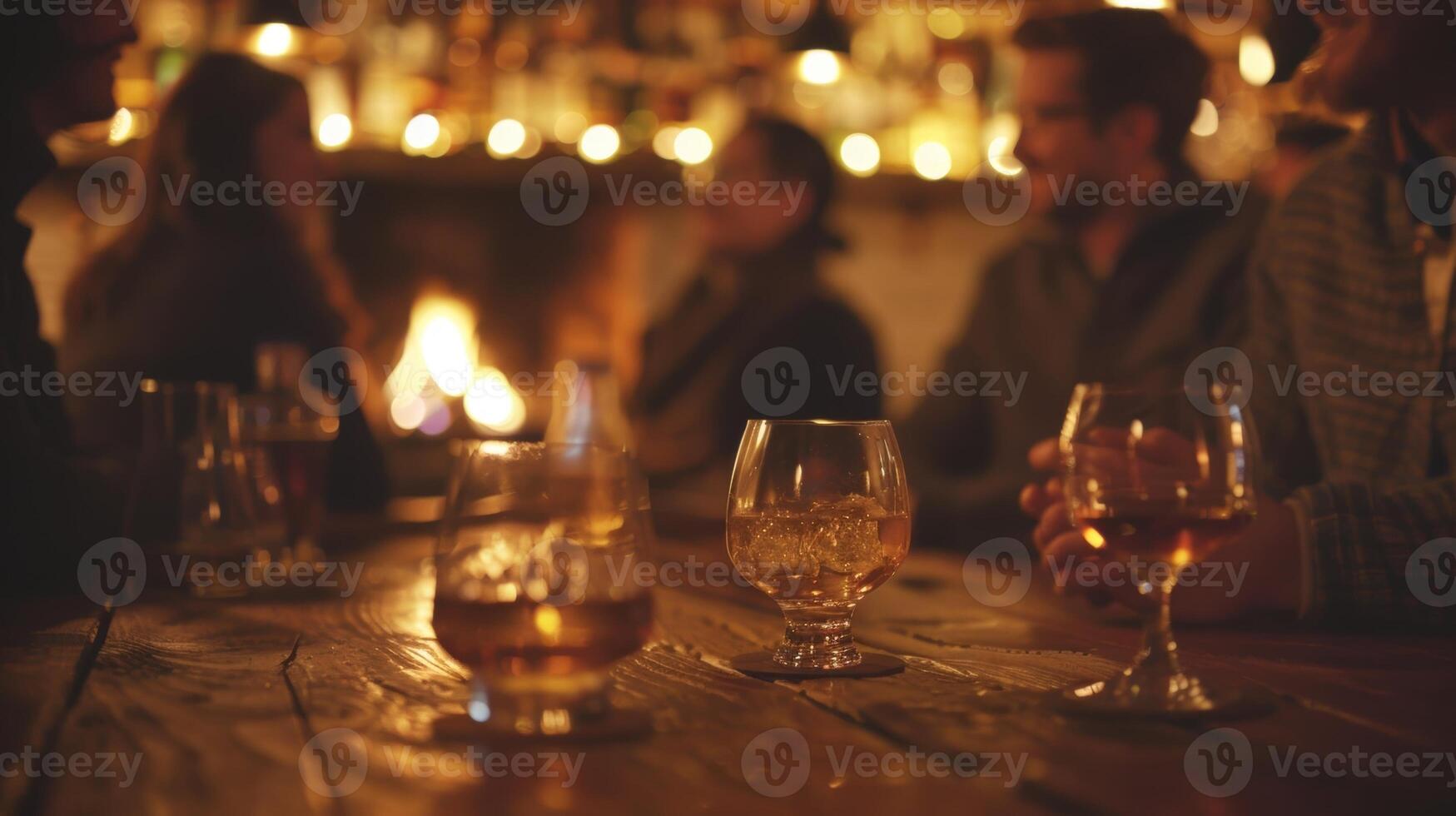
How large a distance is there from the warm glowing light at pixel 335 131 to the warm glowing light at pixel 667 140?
41.7 inches

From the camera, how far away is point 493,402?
4.79 m

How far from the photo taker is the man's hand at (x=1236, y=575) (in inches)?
39.3

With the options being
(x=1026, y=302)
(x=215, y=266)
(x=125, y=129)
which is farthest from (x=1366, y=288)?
(x=125, y=129)

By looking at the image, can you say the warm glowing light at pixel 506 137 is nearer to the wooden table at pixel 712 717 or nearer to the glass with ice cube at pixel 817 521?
the wooden table at pixel 712 717

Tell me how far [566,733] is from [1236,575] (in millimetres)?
636

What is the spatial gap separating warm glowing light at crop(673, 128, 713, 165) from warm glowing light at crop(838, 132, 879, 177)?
505 millimetres

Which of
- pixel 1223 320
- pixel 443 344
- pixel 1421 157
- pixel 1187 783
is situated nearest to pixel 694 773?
pixel 1187 783

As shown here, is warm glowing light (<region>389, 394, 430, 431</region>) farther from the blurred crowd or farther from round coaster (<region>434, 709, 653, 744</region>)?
round coaster (<region>434, 709, 653, 744</region>)

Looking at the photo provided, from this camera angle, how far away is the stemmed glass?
734 millimetres

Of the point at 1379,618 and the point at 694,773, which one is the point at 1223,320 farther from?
the point at 694,773

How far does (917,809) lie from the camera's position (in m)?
0.50

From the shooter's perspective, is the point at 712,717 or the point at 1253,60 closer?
the point at 712,717

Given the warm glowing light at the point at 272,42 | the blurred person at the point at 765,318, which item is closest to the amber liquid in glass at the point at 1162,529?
the warm glowing light at the point at 272,42

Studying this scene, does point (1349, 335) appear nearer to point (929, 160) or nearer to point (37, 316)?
point (37, 316)
